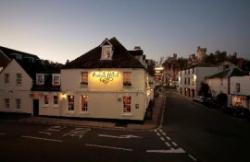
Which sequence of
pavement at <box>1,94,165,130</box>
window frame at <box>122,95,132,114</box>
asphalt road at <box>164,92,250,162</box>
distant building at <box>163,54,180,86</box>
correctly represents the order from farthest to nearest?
distant building at <box>163,54,180,86</box>, window frame at <box>122,95,132,114</box>, pavement at <box>1,94,165,130</box>, asphalt road at <box>164,92,250,162</box>

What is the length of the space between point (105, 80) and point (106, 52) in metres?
3.57

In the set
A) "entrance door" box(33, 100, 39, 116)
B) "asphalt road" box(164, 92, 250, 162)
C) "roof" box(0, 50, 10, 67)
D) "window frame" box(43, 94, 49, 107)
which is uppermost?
"roof" box(0, 50, 10, 67)

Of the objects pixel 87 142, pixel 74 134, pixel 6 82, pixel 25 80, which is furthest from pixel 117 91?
pixel 6 82

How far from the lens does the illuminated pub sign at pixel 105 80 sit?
26.2m

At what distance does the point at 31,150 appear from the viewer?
48.8 feet

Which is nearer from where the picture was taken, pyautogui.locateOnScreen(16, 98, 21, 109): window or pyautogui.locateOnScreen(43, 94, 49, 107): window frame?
pyautogui.locateOnScreen(43, 94, 49, 107): window frame

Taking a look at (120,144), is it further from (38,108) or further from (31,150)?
(38,108)

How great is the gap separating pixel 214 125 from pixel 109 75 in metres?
13.4

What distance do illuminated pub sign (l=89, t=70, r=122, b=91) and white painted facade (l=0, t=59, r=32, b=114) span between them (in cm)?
999

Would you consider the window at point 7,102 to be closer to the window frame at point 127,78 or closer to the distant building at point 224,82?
the window frame at point 127,78

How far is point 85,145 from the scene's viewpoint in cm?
1631

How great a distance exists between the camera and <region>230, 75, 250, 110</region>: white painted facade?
112ft

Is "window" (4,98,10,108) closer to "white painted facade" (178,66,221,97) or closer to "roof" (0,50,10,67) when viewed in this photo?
"roof" (0,50,10,67)

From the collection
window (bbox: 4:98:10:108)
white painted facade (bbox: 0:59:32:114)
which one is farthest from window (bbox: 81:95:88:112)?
window (bbox: 4:98:10:108)
